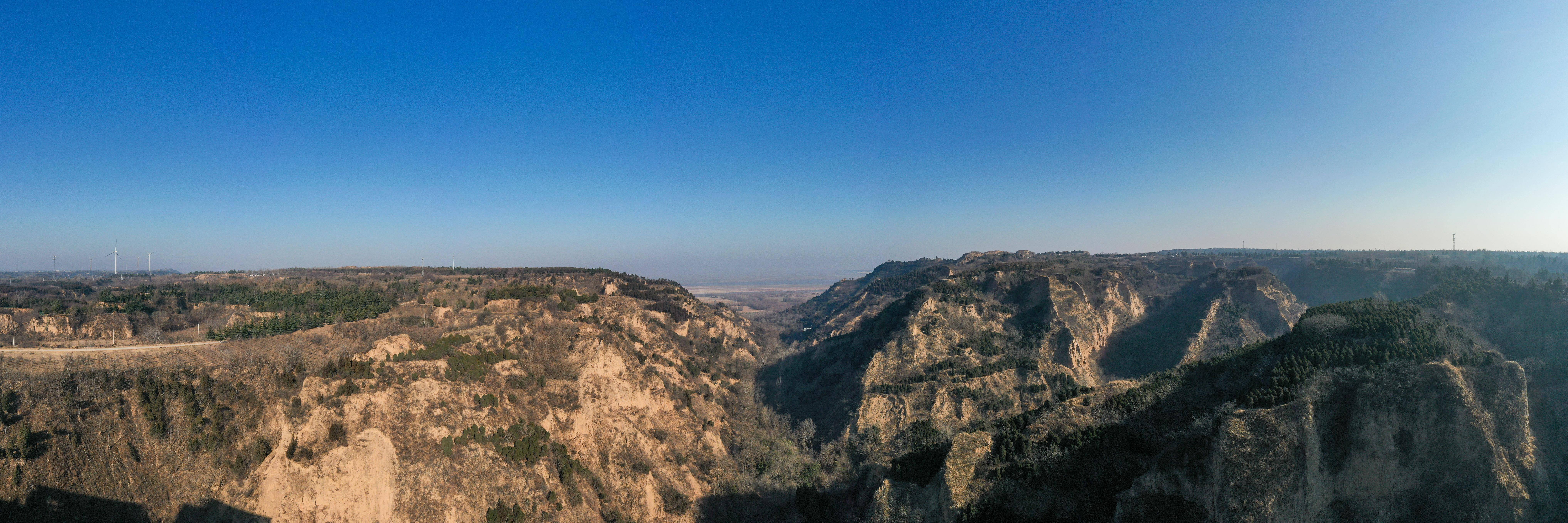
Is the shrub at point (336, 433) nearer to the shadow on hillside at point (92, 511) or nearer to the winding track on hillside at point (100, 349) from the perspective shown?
the shadow on hillside at point (92, 511)

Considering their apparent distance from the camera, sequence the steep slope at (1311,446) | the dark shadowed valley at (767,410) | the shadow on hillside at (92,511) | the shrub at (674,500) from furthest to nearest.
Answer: the shrub at (674,500) → the shadow on hillside at (92,511) → the dark shadowed valley at (767,410) → the steep slope at (1311,446)

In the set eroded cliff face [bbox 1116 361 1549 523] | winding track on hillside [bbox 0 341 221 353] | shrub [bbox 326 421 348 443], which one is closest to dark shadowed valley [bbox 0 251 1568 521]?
eroded cliff face [bbox 1116 361 1549 523]

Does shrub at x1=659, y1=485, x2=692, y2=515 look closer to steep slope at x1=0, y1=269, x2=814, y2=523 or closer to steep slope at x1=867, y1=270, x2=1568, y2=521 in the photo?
steep slope at x1=0, y1=269, x2=814, y2=523

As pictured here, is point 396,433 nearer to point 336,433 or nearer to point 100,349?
point 336,433

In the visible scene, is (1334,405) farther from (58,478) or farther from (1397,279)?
(1397,279)

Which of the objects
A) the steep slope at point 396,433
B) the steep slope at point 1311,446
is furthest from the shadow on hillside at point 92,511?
the steep slope at point 1311,446

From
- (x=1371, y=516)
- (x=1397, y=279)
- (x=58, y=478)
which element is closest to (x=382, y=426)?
(x=58, y=478)
